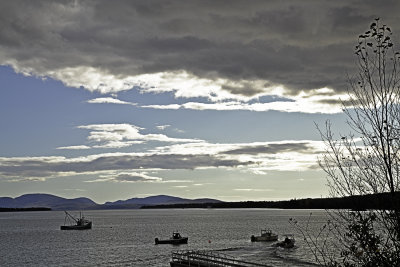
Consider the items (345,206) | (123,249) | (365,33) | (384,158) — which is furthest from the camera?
(123,249)

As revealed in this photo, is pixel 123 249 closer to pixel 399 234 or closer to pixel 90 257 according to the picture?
pixel 90 257

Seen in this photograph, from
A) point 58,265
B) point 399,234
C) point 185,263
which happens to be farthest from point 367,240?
point 58,265

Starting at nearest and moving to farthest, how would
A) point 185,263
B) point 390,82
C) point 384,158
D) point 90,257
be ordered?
point 384,158
point 390,82
point 185,263
point 90,257

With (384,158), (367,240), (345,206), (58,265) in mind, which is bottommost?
(58,265)

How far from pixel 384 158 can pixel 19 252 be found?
10169 cm

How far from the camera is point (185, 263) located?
5325 cm

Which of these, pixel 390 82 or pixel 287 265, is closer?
pixel 390 82

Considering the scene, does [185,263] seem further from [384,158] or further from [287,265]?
[384,158]

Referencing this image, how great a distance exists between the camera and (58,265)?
257ft

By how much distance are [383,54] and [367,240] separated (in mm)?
5112

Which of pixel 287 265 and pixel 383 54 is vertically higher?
pixel 383 54

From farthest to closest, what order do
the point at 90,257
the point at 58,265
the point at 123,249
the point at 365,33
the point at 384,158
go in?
1. the point at 123,249
2. the point at 90,257
3. the point at 58,265
4. the point at 384,158
5. the point at 365,33

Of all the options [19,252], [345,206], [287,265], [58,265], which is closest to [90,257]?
[58,265]

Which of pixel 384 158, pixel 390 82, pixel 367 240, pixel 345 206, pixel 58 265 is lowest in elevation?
pixel 58 265
